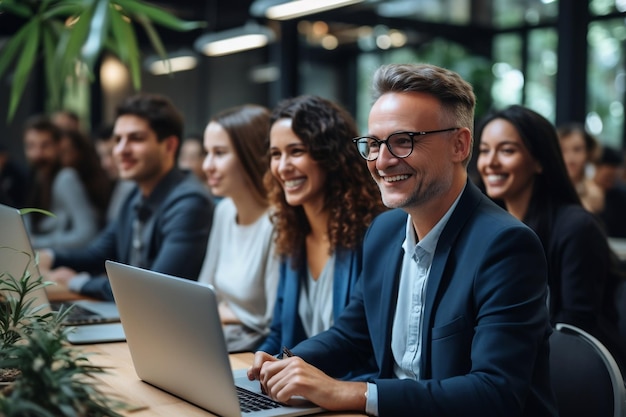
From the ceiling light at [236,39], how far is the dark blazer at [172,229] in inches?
150

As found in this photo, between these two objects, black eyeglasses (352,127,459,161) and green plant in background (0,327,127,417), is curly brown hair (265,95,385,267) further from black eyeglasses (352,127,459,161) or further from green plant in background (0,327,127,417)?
green plant in background (0,327,127,417)

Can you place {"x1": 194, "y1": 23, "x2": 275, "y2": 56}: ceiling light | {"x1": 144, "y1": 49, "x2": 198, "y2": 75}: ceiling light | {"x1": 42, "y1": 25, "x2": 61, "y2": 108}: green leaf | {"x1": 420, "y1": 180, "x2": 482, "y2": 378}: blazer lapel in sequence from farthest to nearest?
{"x1": 144, "y1": 49, "x2": 198, "y2": 75}: ceiling light
{"x1": 194, "y1": 23, "x2": 275, "y2": 56}: ceiling light
{"x1": 42, "y1": 25, "x2": 61, "y2": 108}: green leaf
{"x1": 420, "y1": 180, "x2": 482, "y2": 378}: blazer lapel

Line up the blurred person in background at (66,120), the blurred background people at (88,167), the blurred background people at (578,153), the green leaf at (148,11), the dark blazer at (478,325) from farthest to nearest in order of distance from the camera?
1. the blurred person in background at (66,120)
2. the blurred background people at (88,167)
3. the blurred background people at (578,153)
4. the green leaf at (148,11)
5. the dark blazer at (478,325)

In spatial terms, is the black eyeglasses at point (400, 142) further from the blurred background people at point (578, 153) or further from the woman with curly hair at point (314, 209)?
the blurred background people at point (578, 153)

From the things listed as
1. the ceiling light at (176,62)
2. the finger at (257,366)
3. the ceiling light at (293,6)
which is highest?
the ceiling light at (176,62)

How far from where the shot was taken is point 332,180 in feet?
8.61

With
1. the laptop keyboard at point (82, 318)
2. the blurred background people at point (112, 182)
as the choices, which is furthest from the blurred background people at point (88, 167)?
the laptop keyboard at point (82, 318)

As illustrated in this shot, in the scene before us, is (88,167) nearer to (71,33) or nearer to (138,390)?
(71,33)

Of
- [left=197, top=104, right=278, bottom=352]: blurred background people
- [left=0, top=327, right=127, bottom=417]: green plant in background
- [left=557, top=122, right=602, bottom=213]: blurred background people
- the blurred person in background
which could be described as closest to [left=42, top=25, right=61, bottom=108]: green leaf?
[left=197, top=104, right=278, bottom=352]: blurred background people

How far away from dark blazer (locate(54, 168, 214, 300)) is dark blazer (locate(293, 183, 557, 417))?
1.43m

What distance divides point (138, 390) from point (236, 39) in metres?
6.18

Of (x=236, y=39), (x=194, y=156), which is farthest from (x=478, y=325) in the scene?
(x=236, y=39)

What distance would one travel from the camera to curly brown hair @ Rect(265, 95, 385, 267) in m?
2.54

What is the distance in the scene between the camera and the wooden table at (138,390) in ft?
5.20
